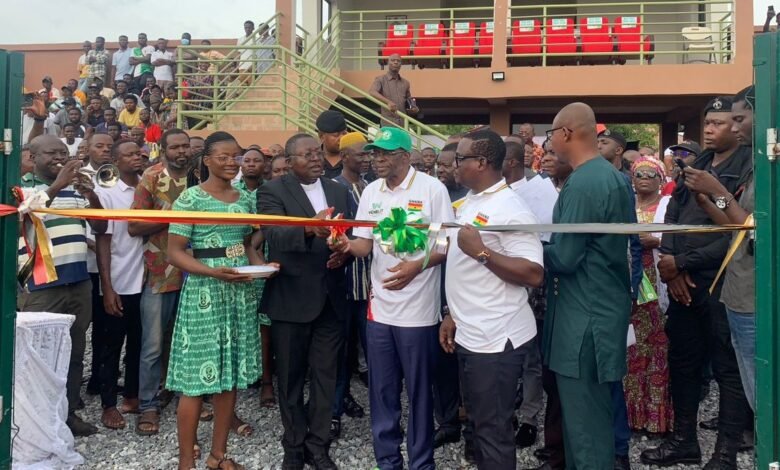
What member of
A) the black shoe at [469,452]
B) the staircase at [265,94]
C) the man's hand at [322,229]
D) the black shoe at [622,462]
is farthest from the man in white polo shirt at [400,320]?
the staircase at [265,94]

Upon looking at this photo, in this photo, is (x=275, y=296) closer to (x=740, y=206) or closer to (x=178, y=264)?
(x=178, y=264)

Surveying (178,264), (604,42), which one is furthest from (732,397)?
(604,42)

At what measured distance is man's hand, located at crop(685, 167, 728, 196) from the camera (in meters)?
3.19

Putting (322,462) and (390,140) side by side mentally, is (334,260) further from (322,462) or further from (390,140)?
(322,462)

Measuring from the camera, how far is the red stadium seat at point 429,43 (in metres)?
13.9

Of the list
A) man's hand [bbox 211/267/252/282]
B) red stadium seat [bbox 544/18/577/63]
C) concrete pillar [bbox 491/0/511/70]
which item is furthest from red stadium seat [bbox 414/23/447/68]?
man's hand [bbox 211/267/252/282]

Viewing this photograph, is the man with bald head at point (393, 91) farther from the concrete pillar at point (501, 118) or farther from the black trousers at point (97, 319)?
the black trousers at point (97, 319)

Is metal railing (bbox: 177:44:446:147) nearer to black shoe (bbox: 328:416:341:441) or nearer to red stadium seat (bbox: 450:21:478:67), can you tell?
red stadium seat (bbox: 450:21:478:67)

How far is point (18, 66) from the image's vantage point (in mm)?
2760

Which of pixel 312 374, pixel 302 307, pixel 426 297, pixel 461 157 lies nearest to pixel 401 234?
pixel 461 157

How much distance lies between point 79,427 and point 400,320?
265 cm

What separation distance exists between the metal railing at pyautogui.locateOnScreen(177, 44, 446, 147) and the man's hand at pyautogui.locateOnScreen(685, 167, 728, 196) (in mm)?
7360

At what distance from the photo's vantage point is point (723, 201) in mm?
3176

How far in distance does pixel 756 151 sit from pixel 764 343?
0.78 meters
